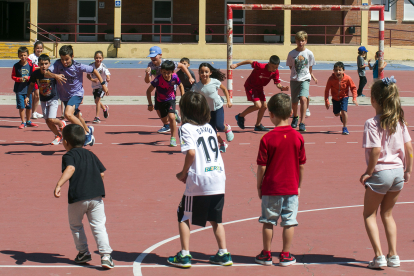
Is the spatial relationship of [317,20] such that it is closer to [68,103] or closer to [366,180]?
[68,103]

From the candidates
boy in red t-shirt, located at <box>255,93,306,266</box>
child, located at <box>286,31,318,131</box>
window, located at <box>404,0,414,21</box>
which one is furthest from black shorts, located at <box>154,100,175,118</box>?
window, located at <box>404,0,414,21</box>

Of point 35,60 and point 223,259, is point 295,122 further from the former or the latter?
point 223,259

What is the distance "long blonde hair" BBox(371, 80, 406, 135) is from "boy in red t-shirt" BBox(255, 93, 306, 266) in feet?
2.58

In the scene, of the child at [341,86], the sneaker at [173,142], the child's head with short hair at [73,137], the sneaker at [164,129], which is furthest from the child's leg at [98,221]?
the child at [341,86]

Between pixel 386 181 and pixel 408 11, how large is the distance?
37901 millimetres

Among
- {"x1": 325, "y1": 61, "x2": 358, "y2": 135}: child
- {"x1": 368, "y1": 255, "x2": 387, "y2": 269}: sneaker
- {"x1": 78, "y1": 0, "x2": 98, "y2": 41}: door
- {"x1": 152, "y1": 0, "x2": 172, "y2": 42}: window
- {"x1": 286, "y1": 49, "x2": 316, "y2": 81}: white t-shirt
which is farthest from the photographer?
{"x1": 152, "y1": 0, "x2": 172, "y2": 42}: window

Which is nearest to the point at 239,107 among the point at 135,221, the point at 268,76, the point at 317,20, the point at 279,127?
the point at 268,76

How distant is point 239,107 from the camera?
18297mm

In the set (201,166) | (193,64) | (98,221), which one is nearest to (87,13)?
(193,64)

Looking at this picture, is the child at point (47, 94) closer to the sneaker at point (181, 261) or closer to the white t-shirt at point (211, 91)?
the white t-shirt at point (211, 91)

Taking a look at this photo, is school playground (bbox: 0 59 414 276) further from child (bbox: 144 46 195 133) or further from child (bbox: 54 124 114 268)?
child (bbox: 144 46 195 133)

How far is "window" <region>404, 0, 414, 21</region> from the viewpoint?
132ft

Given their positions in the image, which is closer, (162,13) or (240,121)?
(240,121)

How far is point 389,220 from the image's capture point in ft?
18.4
